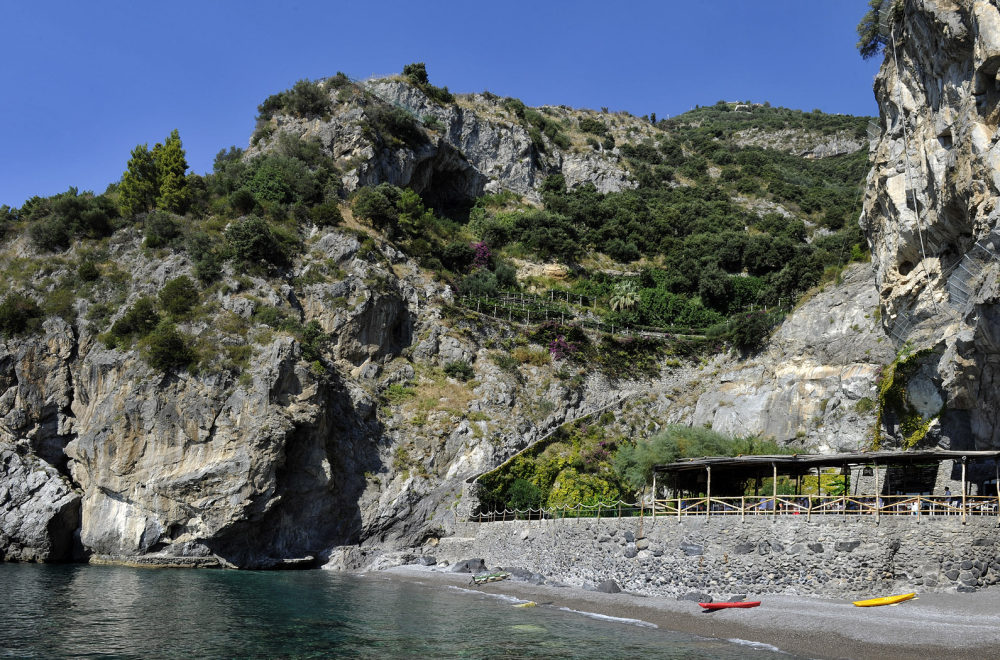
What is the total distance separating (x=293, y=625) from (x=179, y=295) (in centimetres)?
3221

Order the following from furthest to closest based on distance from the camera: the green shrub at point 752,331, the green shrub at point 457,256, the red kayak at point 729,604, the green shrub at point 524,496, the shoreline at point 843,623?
1. the green shrub at point 457,256
2. the green shrub at point 752,331
3. the green shrub at point 524,496
4. the red kayak at point 729,604
5. the shoreline at point 843,623

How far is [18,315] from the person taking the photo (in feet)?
146

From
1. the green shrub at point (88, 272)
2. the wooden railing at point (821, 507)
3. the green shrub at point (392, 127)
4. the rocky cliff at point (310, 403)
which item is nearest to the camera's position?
the wooden railing at point (821, 507)

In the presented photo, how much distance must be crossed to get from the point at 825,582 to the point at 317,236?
46266 mm

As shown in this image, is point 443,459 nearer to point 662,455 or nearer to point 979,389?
point 662,455

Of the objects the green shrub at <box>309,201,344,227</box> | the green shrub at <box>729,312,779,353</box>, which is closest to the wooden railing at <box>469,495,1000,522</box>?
the green shrub at <box>729,312,779,353</box>

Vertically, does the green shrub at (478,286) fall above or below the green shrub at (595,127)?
below

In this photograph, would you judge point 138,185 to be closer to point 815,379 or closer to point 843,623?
point 815,379

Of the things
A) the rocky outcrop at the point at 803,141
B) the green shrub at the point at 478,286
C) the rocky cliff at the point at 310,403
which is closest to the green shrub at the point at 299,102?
the rocky cliff at the point at 310,403

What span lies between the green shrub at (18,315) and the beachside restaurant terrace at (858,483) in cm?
4328

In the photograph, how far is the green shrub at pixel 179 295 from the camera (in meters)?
44.9

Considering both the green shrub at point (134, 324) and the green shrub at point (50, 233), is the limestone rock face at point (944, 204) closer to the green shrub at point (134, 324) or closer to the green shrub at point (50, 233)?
the green shrub at point (134, 324)

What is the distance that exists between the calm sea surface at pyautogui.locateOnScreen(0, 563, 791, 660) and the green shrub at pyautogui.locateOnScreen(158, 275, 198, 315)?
776 inches

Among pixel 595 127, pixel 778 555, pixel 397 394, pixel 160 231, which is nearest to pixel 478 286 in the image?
pixel 397 394
